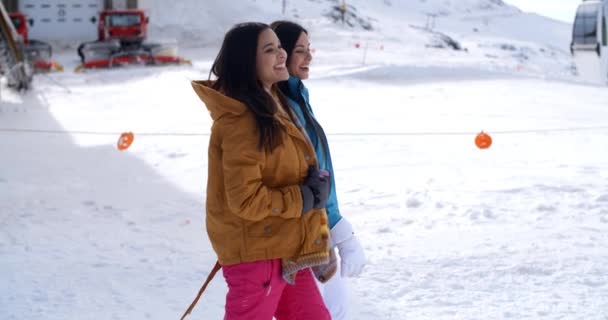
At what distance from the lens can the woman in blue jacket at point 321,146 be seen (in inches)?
108

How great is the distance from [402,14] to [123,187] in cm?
5340

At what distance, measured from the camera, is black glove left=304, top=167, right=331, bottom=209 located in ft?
7.90

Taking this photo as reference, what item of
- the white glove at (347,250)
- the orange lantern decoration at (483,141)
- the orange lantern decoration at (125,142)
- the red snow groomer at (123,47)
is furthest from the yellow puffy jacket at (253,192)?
the red snow groomer at (123,47)

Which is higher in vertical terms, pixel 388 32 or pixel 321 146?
pixel 321 146

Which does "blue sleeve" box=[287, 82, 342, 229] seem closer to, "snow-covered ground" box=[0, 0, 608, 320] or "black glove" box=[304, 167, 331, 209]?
"black glove" box=[304, 167, 331, 209]

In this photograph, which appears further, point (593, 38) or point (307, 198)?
point (593, 38)

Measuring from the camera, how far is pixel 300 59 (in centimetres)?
300

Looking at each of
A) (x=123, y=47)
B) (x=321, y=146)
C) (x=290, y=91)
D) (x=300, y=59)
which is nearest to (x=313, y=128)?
(x=321, y=146)

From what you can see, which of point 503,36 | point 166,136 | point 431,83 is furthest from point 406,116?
point 503,36

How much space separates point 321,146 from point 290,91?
25 cm

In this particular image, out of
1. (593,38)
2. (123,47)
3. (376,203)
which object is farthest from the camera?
(123,47)

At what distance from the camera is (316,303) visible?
2572mm

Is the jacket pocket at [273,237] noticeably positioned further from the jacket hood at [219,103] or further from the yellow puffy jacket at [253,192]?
the jacket hood at [219,103]

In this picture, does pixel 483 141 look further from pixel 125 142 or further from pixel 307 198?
pixel 307 198
